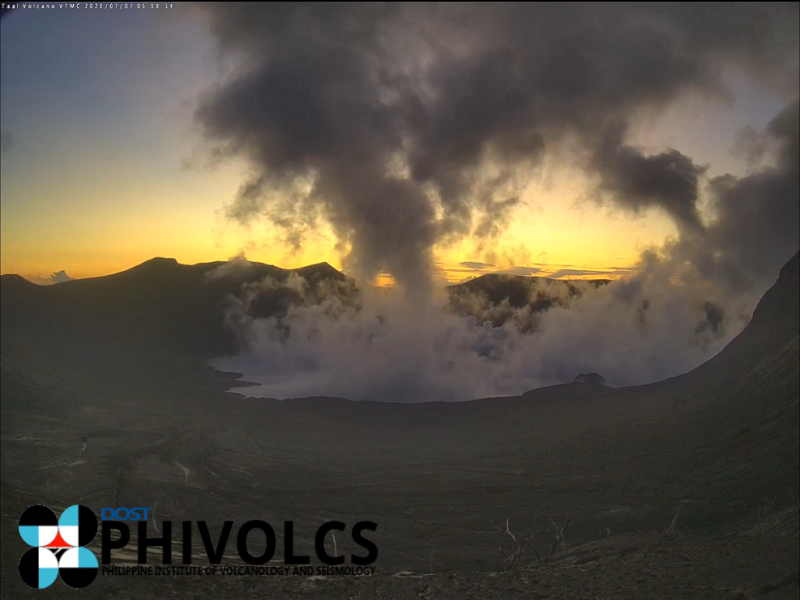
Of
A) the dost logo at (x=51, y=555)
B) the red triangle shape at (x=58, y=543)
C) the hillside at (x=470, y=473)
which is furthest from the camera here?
the hillside at (x=470, y=473)

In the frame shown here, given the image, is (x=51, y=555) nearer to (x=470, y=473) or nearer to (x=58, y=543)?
(x=58, y=543)

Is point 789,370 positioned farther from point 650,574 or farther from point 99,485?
point 99,485

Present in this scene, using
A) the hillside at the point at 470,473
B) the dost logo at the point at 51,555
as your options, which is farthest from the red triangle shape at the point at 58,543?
the hillside at the point at 470,473

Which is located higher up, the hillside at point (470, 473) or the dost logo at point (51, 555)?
the dost logo at point (51, 555)

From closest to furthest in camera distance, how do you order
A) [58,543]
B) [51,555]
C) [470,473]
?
[51,555], [58,543], [470,473]

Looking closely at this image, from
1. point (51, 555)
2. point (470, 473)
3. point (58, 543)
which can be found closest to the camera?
point (51, 555)

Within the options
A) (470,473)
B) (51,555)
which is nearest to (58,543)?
(51,555)

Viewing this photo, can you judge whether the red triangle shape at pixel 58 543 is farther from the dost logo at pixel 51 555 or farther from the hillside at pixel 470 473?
the hillside at pixel 470 473

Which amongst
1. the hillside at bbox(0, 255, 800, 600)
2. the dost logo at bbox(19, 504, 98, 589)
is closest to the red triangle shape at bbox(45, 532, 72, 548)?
the dost logo at bbox(19, 504, 98, 589)

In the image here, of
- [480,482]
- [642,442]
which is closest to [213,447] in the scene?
[480,482]
